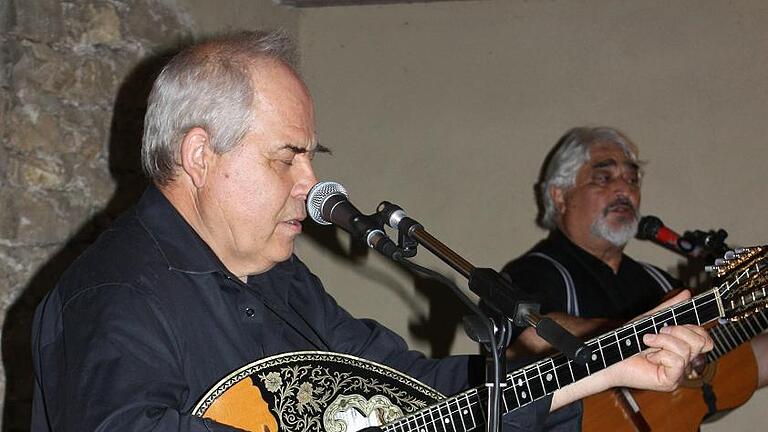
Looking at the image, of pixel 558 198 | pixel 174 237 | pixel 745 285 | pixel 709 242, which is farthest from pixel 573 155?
pixel 174 237

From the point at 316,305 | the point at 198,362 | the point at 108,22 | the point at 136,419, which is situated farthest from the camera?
the point at 108,22

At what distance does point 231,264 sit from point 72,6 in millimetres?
1776

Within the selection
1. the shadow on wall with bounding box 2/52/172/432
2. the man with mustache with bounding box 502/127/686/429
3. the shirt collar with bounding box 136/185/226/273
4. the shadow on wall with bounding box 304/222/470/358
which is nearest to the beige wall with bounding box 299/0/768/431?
the shadow on wall with bounding box 304/222/470/358

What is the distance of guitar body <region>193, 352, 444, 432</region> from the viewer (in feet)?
6.54

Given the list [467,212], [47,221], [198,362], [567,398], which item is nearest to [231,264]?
[198,362]

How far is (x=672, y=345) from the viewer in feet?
6.99

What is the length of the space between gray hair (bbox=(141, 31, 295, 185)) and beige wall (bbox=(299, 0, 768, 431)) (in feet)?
8.92

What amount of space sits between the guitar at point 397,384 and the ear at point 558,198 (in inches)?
87.3

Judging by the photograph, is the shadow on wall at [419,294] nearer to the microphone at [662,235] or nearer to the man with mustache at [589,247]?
the man with mustache at [589,247]

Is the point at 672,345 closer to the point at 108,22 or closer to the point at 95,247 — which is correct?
the point at 95,247

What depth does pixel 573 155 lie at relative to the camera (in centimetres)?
446

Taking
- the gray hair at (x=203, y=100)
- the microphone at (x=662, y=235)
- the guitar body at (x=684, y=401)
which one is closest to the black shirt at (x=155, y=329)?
the gray hair at (x=203, y=100)

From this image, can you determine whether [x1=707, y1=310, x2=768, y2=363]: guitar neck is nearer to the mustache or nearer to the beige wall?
the mustache

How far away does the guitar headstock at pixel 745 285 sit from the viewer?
2.19 m
